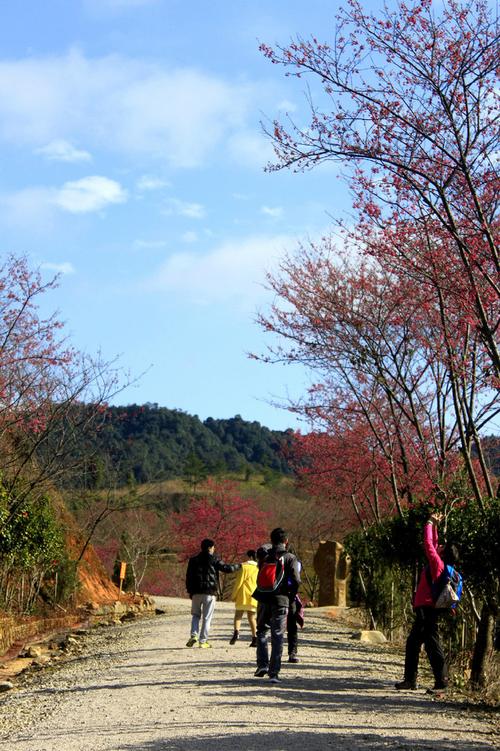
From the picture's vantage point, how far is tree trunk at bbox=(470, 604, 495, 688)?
10.4 meters

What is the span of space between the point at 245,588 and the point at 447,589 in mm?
5494

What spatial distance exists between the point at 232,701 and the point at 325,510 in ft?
131

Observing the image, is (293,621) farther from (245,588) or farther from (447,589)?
(447,589)

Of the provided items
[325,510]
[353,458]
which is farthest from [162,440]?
[353,458]

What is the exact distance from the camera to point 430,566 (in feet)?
31.0

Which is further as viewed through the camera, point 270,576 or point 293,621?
point 293,621

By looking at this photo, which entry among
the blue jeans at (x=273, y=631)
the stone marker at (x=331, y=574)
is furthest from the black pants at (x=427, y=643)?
the stone marker at (x=331, y=574)

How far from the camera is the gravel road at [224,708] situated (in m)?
6.88

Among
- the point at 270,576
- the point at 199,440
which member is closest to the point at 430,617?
the point at 270,576

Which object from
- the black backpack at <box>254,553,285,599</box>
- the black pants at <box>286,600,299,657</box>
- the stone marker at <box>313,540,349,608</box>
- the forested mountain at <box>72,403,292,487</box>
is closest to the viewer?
the black backpack at <box>254,553,285,599</box>

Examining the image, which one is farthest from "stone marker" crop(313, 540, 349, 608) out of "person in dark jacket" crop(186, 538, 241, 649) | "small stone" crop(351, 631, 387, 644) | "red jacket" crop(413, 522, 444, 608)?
"red jacket" crop(413, 522, 444, 608)

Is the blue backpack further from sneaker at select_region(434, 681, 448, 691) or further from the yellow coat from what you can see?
the yellow coat

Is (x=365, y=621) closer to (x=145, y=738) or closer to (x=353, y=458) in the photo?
(x=353, y=458)

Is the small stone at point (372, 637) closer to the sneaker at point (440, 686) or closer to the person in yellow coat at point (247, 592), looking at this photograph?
the person in yellow coat at point (247, 592)
